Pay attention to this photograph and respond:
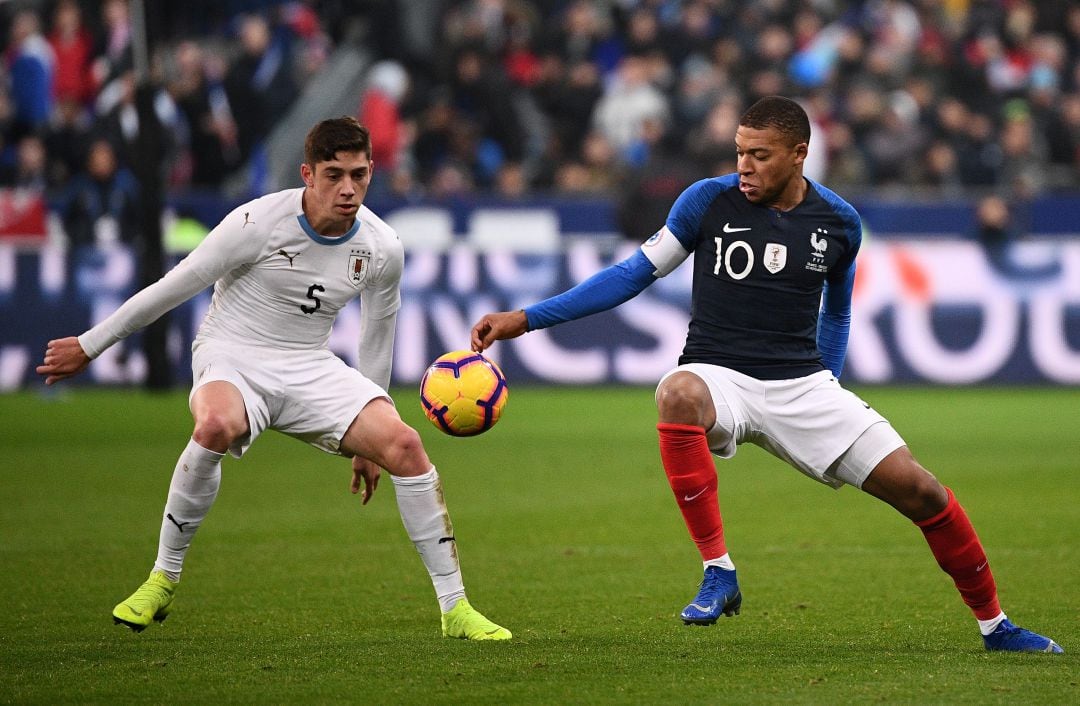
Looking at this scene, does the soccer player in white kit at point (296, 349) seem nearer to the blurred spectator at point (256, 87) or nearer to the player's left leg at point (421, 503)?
the player's left leg at point (421, 503)

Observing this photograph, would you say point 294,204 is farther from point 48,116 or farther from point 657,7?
point 657,7

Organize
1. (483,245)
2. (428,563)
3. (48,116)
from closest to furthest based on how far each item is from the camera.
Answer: (428,563), (483,245), (48,116)

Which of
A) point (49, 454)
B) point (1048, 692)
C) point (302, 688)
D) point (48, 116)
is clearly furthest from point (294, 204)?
point (48, 116)

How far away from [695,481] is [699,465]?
62 mm

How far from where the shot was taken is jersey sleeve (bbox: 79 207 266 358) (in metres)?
5.98

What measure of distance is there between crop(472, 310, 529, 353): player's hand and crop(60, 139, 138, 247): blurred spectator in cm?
1259

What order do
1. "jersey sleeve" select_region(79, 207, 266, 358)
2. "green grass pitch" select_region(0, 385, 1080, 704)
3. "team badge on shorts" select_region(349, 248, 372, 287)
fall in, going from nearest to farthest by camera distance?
"green grass pitch" select_region(0, 385, 1080, 704) < "jersey sleeve" select_region(79, 207, 266, 358) < "team badge on shorts" select_region(349, 248, 372, 287)

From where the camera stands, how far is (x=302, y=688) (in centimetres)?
509

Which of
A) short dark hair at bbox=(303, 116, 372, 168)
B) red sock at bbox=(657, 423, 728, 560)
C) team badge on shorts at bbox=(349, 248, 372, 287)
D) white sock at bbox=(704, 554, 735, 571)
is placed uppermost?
short dark hair at bbox=(303, 116, 372, 168)

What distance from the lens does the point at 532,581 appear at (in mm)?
7328

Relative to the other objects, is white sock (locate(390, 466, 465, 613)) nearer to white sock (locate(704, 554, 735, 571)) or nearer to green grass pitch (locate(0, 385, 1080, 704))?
green grass pitch (locate(0, 385, 1080, 704))

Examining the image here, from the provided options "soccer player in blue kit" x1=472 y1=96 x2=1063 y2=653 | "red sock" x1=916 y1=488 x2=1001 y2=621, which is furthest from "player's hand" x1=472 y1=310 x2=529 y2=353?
"red sock" x1=916 y1=488 x2=1001 y2=621

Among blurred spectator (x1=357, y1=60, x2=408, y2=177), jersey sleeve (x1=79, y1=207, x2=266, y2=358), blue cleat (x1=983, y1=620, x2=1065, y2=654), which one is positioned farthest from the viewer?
blurred spectator (x1=357, y1=60, x2=408, y2=177)

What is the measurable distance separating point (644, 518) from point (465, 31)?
1262 cm
